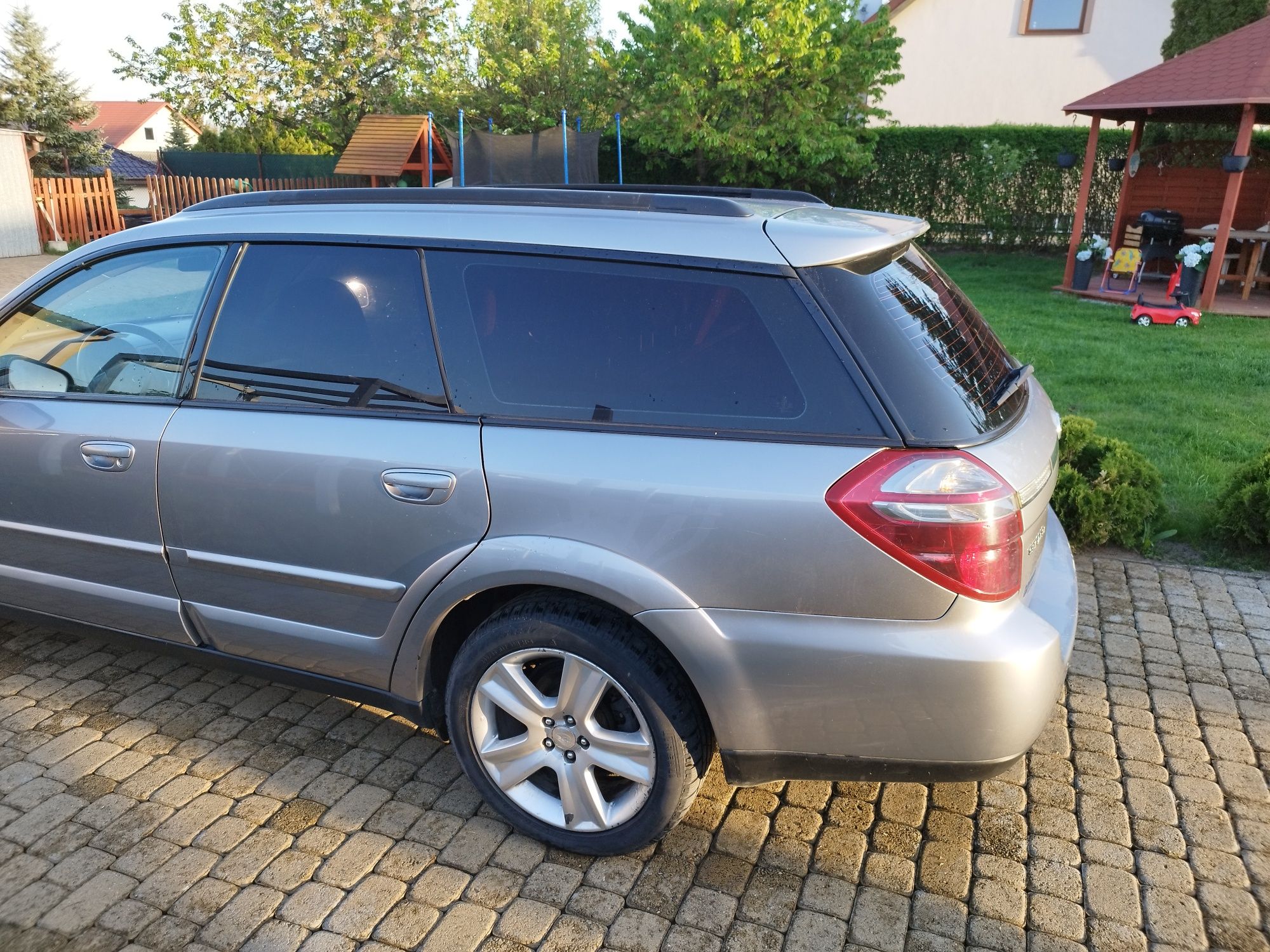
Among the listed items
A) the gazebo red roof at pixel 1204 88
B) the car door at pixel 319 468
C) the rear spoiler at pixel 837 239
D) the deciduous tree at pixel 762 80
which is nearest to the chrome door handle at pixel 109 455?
the car door at pixel 319 468

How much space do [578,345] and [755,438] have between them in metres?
0.56

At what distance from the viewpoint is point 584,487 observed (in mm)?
2408

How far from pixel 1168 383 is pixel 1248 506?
380 centimetres

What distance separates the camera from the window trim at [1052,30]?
23.9m

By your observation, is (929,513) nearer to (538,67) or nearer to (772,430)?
(772,430)

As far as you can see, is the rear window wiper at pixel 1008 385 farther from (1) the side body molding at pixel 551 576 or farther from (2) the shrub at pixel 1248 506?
(2) the shrub at pixel 1248 506

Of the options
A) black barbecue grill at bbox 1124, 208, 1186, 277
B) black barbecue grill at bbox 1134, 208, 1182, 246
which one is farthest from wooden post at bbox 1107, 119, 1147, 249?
black barbecue grill at bbox 1134, 208, 1182, 246

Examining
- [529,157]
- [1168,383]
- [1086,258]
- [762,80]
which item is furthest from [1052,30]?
[1168,383]

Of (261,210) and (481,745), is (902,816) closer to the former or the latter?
(481,745)

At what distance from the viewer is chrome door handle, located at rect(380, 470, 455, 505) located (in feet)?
8.36

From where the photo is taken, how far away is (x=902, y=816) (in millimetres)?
2885

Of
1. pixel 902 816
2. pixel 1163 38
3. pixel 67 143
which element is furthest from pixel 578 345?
pixel 67 143

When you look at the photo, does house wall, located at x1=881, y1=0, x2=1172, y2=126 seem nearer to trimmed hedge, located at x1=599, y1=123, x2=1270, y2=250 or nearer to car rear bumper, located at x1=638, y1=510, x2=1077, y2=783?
trimmed hedge, located at x1=599, y1=123, x2=1270, y2=250

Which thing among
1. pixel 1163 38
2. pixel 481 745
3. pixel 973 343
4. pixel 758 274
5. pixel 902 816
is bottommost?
pixel 902 816
